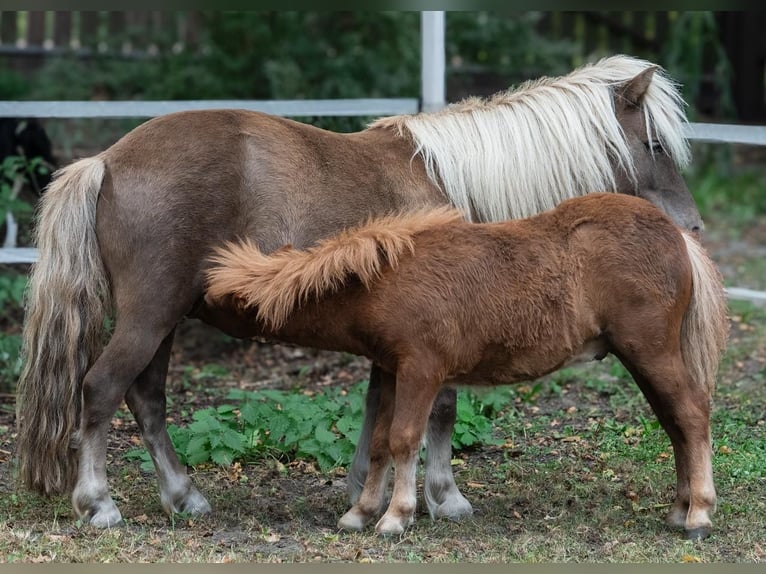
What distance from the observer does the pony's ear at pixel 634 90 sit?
16.1 feet

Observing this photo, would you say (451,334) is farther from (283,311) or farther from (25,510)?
(25,510)

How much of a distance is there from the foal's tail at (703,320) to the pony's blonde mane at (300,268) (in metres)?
1.12

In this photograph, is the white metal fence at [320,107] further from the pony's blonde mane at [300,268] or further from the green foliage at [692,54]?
the green foliage at [692,54]

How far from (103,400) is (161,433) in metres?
0.45

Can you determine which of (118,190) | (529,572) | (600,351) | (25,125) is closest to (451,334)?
(600,351)

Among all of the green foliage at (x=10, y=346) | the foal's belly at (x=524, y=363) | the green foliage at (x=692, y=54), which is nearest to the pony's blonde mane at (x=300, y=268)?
the foal's belly at (x=524, y=363)

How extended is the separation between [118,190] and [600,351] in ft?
6.63

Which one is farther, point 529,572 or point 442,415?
point 442,415

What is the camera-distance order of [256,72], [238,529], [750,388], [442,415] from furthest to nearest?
[256,72]
[750,388]
[442,415]
[238,529]

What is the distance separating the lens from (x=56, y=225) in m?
4.33

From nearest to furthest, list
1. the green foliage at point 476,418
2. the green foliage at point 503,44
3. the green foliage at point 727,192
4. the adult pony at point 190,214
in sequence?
the adult pony at point 190,214 < the green foliage at point 476,418 < the green foliage at point 503,44 < the green foliage at point 727,192

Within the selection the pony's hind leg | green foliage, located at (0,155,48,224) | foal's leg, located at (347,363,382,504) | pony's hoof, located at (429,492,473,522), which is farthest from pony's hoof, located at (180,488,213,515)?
green foliage, located at (0,155,48,224)

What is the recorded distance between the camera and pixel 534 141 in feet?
15.9

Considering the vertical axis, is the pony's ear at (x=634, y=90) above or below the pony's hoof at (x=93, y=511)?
above
